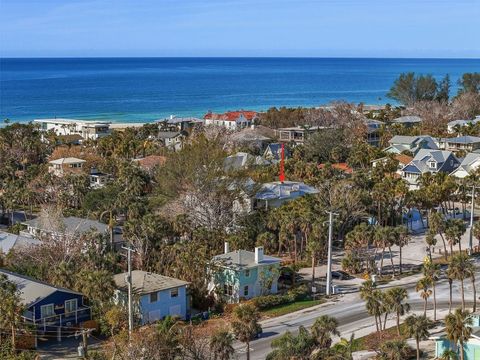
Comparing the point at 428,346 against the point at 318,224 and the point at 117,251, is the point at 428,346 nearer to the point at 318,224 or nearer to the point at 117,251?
the point at 318,224

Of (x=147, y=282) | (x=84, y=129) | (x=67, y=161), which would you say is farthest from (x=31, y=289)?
(x=84, y=129)

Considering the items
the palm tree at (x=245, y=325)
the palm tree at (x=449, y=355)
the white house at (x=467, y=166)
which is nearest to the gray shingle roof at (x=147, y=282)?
the palm tree at (x=245, y=325)

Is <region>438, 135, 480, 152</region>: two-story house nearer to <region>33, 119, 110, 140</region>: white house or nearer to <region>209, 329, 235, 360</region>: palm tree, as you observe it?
<region>33, 119, 110, 140</region>: white house

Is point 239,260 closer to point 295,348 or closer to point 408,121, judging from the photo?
point 295,348

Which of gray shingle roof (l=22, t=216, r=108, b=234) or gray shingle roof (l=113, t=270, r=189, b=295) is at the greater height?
gray shingle roof (l=22, t=216, r=108, b=234)

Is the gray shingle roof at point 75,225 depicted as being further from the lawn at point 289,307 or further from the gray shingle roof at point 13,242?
the lawn at point 289,307

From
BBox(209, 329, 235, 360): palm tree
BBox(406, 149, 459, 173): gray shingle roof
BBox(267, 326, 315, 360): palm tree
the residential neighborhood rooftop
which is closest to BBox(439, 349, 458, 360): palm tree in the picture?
BBox(267, 326, 315, 360): palm tree
